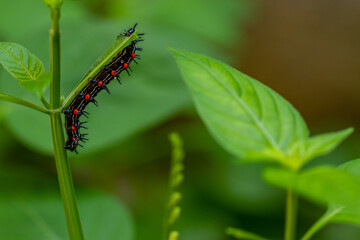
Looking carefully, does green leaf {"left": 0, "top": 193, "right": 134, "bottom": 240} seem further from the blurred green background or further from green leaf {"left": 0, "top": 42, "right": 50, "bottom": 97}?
green leaf {"left": 0, "top": 42, "right": 50, "bottom": 97}

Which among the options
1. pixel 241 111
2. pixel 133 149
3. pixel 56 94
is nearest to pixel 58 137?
pixel 56 94

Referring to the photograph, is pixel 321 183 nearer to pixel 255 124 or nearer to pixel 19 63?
pixel 255 124

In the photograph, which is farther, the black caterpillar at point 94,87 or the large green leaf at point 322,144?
the black caterpillar at point 94,87

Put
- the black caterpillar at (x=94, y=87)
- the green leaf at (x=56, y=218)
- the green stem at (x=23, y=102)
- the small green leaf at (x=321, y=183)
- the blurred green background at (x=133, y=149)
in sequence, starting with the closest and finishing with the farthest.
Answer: the small green leaf at (x=321, y=183) → the green stem at (x=23, y=102) → the black caterpillar at (x=94, y=87) → the green leaf at (x=56, y=218) → the blurred green background at (x=133, y=149)

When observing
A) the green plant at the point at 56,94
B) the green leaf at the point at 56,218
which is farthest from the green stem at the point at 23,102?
the green leaf at the point at 56,218

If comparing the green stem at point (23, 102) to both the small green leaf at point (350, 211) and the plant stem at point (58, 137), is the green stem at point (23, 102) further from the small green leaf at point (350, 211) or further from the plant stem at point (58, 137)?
the small green leaf at point (350, 211)

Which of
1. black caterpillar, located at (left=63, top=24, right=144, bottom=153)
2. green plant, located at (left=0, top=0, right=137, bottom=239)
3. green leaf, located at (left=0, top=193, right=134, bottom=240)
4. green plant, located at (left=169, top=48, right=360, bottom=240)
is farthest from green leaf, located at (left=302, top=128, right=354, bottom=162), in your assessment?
green leaf, located at (left=0, top=193, right=134, bottom=240)

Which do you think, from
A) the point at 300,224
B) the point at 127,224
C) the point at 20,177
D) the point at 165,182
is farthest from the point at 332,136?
the point at 165,182
